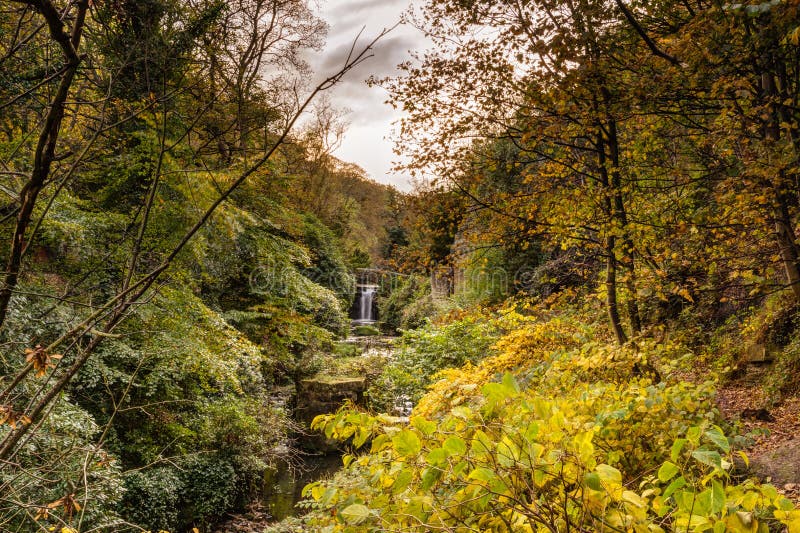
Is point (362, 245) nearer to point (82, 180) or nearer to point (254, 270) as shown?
point (254, 270)

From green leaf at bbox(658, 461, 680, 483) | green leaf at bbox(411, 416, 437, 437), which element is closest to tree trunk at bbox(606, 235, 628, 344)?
green leaf at bbox(658, 461, 680, 483)

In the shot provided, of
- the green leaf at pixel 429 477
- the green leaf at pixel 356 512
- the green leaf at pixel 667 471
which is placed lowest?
the green leaf at pixel 356 512

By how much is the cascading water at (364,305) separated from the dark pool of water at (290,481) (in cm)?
1789

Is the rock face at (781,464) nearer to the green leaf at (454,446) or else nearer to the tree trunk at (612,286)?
the tree trunk at (612,286)

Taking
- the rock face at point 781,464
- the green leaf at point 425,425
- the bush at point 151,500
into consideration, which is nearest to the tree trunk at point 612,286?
the rock face at point 781,464

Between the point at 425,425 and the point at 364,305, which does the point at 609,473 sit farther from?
the point at 364,305

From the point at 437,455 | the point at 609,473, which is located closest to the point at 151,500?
the point at 437,455

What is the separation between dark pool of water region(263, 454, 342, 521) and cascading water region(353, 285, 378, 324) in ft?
58.7

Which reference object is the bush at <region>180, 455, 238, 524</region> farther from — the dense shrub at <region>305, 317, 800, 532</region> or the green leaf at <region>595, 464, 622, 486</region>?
the green leaf at <region>595, 464, 622, 486</region>

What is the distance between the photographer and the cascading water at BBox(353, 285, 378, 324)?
28.3m

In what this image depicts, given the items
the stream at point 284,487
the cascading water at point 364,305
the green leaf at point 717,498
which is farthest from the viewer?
the cascading water at point 364,305

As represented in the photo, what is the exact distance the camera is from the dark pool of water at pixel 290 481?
26.4 feet

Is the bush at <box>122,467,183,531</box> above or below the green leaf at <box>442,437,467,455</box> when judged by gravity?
below

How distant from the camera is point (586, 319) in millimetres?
8758
